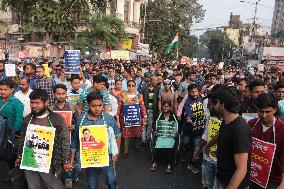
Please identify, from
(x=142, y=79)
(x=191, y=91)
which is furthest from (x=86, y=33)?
(x=191, y=91)

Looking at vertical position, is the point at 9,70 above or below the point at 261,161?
above

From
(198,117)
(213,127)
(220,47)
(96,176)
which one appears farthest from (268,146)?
(220,47)

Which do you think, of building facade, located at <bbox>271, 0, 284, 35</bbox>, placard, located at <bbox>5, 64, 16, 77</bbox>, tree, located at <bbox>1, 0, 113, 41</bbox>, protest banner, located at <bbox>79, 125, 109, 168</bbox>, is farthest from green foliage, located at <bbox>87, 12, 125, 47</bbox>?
building facade, located at <bbox>271, 0, 284, 35</bbox>

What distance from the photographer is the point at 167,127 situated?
7574 mm

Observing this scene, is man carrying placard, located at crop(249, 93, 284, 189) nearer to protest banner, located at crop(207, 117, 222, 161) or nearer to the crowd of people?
the crowd of people

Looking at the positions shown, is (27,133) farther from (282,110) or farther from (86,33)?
(86,33)

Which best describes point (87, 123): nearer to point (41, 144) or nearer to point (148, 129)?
point (41, 144)

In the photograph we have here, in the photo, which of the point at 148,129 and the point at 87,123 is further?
the point at 148,129

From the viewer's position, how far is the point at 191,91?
746cm

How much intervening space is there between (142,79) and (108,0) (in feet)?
65.1

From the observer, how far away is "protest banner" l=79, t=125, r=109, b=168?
5.00 metres

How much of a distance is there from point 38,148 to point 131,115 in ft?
12.3

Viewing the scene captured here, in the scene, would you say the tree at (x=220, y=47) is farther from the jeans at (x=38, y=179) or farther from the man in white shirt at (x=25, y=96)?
the jeans at (x=38, y=179)

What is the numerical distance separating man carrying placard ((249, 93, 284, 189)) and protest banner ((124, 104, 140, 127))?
4.43m
